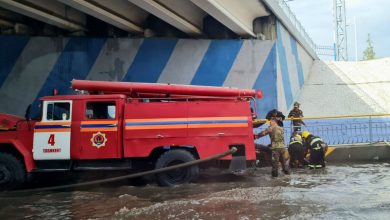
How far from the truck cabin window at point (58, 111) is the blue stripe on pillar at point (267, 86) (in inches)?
332

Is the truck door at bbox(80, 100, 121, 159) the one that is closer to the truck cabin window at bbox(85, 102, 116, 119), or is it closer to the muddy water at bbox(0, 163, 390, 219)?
the truck cabin window at bbox(85, 102, 116, 119)

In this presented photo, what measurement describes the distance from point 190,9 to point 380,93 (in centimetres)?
1144

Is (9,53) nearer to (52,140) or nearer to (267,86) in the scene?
(52,140)

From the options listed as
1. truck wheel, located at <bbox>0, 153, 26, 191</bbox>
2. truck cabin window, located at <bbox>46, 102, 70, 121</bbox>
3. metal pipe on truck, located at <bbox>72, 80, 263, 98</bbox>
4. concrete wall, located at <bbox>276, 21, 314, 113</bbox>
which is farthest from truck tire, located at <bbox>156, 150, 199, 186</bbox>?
concrete wall, located at <bbox>276, 21, 314, 113</bbox>

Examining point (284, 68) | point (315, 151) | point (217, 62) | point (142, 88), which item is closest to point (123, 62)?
point (217, 62)

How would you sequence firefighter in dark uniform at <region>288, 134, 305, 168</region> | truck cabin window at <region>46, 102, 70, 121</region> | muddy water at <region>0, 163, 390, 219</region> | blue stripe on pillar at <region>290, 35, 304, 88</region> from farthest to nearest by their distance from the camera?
blue stripe on pillar at <region>290, 35, 304, 88</region>, firefighter in dark uniform at <region>288, 134, 305, 168</region>, truck cabin window at <region>46, 102, 70, 121</region>, muddy water at <region>0, 163, 390, 219</region>

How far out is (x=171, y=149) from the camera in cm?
979

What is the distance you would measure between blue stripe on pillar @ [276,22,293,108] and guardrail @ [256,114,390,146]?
4.07 m

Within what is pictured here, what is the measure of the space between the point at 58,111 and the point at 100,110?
98 cm

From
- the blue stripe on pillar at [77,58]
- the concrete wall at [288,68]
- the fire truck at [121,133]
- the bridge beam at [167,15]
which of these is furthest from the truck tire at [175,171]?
the blue stripe on pillar at [77,58]

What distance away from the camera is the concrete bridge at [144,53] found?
1614 centimetres

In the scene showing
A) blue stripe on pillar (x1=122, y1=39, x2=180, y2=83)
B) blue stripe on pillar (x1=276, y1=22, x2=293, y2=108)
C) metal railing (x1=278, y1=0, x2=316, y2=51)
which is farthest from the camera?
metal railing (x1=278, y1=0, x2=316, y2=51)

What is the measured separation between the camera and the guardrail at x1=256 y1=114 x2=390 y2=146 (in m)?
13.4

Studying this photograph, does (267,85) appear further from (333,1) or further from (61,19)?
(333,1)
